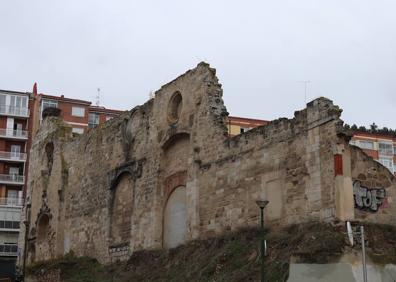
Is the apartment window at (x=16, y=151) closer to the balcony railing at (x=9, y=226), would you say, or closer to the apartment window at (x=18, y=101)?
the apartment window at (x=18, y=101)

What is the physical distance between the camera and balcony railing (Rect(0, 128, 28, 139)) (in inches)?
2318

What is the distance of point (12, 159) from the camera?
58188 millimetres

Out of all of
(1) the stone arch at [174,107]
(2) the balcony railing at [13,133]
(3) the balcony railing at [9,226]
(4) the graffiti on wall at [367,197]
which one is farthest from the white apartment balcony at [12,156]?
(4) the graffiti on wall at [367,197]

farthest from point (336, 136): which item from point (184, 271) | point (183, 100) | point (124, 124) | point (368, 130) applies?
point (368, 130)

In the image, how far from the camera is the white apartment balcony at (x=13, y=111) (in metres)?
59.7

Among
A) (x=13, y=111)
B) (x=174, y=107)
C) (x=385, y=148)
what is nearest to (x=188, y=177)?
(x=174, y=107)

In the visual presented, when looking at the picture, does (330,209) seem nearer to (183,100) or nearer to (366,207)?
(366,207)

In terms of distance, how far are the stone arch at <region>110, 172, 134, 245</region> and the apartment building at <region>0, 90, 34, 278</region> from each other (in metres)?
28.9

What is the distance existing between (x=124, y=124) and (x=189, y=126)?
5583 mm

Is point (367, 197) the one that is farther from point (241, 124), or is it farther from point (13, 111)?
point (13, 111)

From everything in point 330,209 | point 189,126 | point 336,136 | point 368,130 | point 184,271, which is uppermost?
point 368,130

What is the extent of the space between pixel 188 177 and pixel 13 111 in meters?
41.1

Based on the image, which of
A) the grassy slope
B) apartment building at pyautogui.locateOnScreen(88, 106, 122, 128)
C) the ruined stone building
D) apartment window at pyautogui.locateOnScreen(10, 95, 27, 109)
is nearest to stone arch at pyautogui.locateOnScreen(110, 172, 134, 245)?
the ruined stone building

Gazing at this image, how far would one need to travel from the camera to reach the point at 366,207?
55.7 ft
